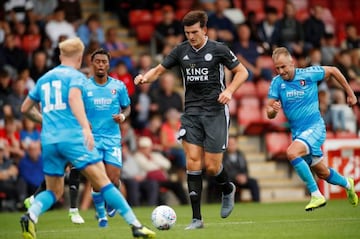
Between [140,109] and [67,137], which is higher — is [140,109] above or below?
above

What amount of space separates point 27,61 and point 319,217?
963 centimetres

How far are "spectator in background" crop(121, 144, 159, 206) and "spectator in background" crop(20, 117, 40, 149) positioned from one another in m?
1.95

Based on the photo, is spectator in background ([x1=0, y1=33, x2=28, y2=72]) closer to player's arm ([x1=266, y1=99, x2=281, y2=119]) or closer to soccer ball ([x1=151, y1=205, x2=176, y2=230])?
player's arm ([x1=266, y1=99, x2=281, y2=119])

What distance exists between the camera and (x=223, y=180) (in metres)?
13.1

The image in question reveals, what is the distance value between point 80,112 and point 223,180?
359 centimetres

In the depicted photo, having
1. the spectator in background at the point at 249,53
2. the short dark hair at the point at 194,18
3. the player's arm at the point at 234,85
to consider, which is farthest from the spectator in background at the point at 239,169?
the short dark hair at the point at 194,18

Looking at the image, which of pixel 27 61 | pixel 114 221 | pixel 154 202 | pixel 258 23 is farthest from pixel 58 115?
pixel 258 23

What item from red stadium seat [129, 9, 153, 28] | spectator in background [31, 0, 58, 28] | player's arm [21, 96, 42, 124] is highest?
spectator in background [31, 0, 58, 28]

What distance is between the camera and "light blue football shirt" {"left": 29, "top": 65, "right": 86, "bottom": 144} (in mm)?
10344

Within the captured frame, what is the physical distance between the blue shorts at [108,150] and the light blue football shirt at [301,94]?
2.47 meters

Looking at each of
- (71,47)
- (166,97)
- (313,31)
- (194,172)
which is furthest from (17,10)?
(71,47)

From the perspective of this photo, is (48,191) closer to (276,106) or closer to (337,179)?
(276,106)

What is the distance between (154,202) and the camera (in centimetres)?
2027

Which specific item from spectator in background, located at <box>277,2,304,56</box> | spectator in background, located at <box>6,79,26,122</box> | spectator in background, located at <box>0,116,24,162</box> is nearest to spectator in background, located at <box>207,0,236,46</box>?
spectator in background, located at <box>277,2,304,56</box>
